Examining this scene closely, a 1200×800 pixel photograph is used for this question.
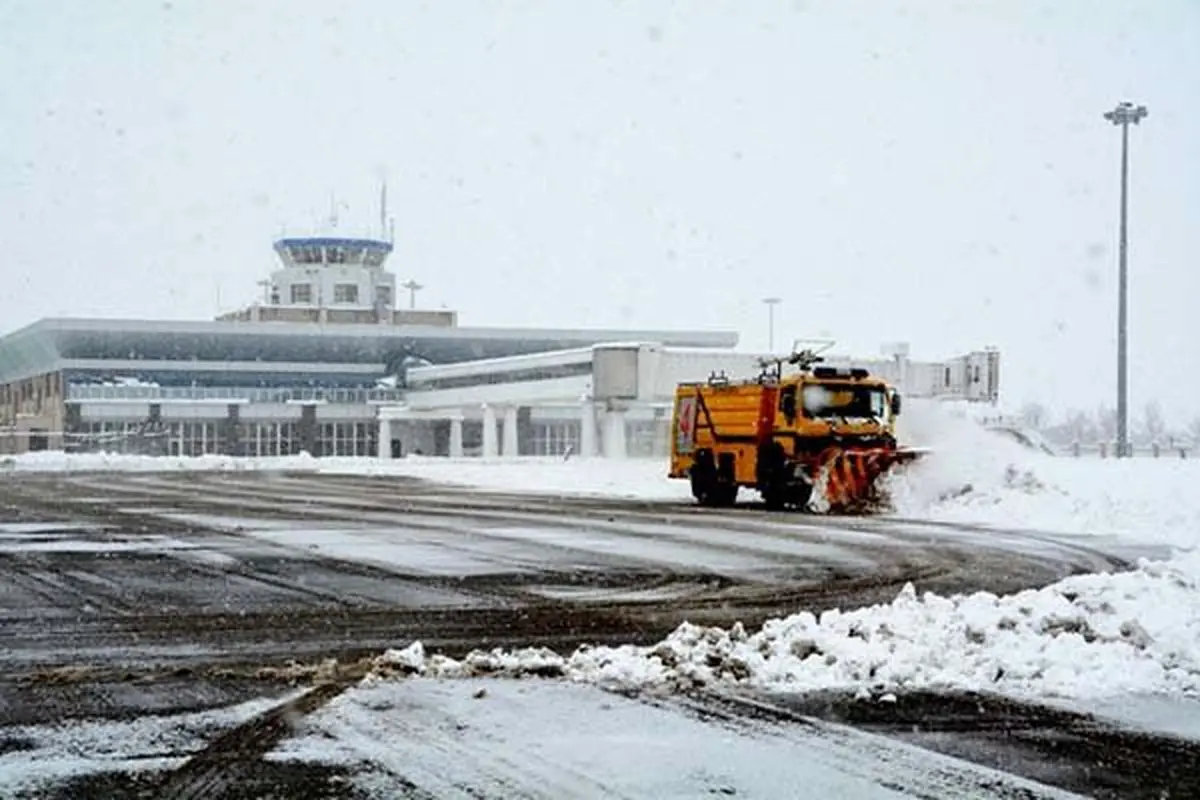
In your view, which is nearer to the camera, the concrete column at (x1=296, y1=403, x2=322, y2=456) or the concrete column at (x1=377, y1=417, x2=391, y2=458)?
the concrete column at (x1=377, y1=417, x2=391, y2=458)

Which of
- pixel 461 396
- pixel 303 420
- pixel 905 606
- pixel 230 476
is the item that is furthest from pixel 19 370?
pixel 905 606

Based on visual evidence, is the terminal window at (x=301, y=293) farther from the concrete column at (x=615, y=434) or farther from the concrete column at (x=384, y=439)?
the concrete column at (x=615, y=434)

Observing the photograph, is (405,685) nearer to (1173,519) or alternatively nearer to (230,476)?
(1173,519)

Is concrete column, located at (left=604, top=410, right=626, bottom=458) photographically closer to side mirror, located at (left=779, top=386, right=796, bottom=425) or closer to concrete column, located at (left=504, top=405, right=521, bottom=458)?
concrete column, located at (left=504, top=405, right=521, bottom=458)

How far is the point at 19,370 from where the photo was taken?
11019 centimetres

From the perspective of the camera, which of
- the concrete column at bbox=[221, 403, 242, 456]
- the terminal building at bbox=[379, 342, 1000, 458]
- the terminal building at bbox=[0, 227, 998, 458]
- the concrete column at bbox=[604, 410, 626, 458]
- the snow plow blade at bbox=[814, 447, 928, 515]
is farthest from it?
the concrete column at bbox=[221, 403, 242, 456]

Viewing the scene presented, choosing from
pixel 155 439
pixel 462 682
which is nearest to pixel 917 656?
pixel 462 682

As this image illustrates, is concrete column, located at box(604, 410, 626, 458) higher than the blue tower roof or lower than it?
lower

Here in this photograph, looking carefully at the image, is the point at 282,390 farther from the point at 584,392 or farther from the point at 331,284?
the point at 584,392

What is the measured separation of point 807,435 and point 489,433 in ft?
172

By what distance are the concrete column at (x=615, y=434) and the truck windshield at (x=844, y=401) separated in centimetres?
3399

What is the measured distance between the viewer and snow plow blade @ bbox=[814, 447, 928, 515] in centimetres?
2877

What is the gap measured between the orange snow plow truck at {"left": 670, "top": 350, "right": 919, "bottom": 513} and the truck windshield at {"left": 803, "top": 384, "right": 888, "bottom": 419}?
2 centimetres

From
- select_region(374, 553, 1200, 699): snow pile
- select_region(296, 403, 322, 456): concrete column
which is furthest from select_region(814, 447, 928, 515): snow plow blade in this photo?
select_region(296, 403, 322, 456): concrete column
